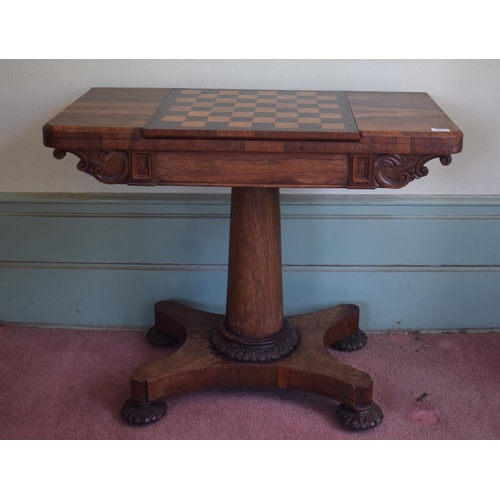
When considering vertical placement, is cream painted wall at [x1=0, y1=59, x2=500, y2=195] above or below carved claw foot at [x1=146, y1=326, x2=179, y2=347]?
above

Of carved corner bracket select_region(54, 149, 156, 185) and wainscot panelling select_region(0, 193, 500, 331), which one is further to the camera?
wainscot panelling select_region(0, 193, 500, 331)

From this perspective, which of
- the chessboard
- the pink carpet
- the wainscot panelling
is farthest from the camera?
the wainscot panelling

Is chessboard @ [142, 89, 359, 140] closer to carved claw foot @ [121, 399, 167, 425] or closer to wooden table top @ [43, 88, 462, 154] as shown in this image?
wooden table top @ [43, 88, 462, 154]

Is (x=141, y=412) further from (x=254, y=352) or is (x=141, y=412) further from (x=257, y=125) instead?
(x=257, y=125)

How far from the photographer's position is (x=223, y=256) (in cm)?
269

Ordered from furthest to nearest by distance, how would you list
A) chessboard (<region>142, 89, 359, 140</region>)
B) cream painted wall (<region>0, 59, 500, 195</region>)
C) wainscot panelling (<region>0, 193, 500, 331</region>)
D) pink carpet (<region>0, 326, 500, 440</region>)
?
1. wainscot panelling (<region>0, 193, 500, 331</region>)
2. cream painted wall (<region>0, 59, 500, 195</region>)
3. pink carpet (<region>0, 326, 500, 440</region>)
4. chessboard (<region>142, 89, 359, 140</region>)

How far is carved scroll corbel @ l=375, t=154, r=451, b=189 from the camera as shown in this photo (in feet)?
6.35

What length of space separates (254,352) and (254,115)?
751 mm

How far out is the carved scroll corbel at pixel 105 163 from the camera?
197 centimetres

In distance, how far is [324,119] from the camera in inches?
79.5

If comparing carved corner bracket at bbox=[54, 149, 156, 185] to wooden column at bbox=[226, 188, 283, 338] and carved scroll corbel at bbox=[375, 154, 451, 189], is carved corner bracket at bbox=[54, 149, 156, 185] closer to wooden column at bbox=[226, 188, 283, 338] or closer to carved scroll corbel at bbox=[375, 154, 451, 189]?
wooden column at bbox=[226, 188, 283, 338]

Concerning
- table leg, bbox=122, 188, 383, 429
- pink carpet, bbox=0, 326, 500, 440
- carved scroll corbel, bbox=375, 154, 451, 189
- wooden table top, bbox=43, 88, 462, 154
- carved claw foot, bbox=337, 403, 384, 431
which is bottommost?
pink carpet, bbox=0, 326, 500, 440

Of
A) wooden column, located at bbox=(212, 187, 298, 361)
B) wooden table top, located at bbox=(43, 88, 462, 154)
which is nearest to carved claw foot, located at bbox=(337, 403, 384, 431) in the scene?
wooden column, located at bbox=(212, 187, 298, 361)

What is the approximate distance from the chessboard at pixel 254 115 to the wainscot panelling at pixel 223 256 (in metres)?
0.44
